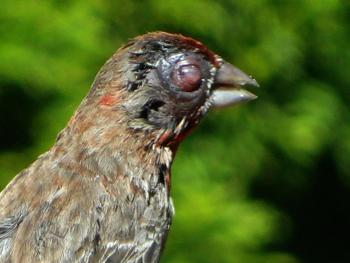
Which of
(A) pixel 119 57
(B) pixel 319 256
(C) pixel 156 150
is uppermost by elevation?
(A) pixel 119 57

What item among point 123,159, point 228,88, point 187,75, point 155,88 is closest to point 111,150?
point 123,159

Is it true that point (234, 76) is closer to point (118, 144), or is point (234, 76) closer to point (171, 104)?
point (171, 104)

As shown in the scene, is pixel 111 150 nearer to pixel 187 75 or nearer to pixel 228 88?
pixel 187 75

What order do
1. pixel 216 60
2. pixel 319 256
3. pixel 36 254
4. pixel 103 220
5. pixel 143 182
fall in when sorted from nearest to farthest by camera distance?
1. pixel 36 254
2. pixel 103 220
3. pixel 143 182
4. pixel 216 60
5. pixel 319 256

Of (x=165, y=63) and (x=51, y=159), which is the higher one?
(x=165, y=63)

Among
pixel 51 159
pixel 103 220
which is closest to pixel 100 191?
pixel 103 220

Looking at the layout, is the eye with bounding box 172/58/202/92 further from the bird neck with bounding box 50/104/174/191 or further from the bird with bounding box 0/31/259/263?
the bird neck with bounding box 50/104/174/191

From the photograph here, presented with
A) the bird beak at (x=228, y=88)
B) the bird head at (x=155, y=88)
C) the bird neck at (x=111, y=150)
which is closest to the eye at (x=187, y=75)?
the bird head at (x=155, y=88)

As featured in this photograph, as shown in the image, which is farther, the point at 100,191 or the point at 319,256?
the point at 319,256
